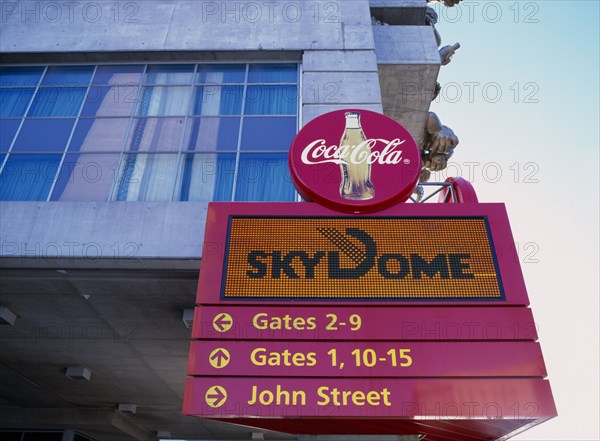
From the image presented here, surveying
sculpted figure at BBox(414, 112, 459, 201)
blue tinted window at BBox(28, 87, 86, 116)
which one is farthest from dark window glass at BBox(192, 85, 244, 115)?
sculpted figure at BBox(414, 112, 459, 201)

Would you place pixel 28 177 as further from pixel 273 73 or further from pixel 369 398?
pixel 369 398

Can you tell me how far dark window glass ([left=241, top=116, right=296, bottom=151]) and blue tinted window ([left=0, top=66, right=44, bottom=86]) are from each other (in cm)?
502

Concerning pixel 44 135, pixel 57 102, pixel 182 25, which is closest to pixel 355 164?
pixel 182 25

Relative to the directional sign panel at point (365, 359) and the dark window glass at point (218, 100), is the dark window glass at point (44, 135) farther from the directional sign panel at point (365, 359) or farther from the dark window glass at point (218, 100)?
the directional sign panel at point (365, 359)

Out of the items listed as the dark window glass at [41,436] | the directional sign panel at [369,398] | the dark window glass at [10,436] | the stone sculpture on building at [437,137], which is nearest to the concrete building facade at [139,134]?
the stone sculpture on building at [437,137]

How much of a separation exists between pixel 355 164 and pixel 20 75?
8.26 metres

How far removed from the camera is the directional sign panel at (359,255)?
17.9 ft

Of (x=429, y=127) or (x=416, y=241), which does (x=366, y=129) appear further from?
(x=429, y=127)

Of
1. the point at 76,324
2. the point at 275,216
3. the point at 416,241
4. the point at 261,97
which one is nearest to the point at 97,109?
the point at 261,97

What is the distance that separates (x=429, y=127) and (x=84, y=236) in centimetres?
988

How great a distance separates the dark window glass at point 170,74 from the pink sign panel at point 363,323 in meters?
6.64

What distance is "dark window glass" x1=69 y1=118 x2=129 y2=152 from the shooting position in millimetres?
9164

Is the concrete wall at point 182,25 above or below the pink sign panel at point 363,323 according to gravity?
above

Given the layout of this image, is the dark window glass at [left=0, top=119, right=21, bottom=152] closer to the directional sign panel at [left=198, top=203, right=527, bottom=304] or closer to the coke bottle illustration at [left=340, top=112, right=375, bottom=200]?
the directional sign panel at [left=198, top=203, right=527, bottom=304]
